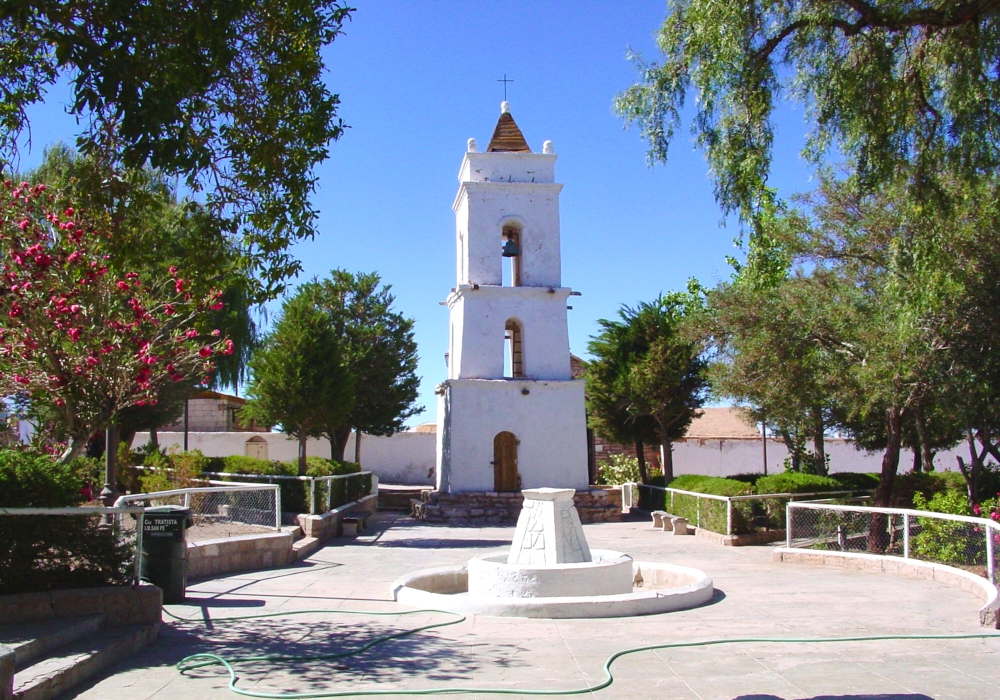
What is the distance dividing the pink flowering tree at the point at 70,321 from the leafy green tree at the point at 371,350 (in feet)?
58.6

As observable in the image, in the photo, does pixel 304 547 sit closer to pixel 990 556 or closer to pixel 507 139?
pixel 990 556

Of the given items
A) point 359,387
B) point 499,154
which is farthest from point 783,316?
point 359,387

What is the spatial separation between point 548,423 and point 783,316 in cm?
966

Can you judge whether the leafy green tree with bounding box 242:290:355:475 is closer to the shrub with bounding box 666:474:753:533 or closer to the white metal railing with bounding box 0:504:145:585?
the shrub with bounding box 666:474:753:533

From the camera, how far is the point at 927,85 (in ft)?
30.9

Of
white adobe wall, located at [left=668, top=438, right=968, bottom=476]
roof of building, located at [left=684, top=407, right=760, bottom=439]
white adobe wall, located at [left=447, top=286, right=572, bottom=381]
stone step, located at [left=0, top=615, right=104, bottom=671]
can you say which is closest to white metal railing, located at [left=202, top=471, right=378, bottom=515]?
white adobe wall, located at [left=447, top=286, right=572, bottom=381]

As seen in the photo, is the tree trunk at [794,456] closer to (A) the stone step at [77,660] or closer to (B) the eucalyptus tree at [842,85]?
(B) the eucalyptus tree at [842,85]

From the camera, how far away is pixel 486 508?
23.4 meters

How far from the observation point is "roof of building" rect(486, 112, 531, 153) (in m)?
25.6

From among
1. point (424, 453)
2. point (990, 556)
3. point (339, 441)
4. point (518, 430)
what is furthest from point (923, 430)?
point (424, 453)

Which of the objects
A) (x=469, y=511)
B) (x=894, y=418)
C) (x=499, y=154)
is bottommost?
(x=469, y=511)

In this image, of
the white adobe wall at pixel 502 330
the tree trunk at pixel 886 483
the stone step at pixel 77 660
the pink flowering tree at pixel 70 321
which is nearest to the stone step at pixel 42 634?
the stone step at pixel 77 660

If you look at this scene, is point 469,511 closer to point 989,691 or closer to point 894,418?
point 894,418

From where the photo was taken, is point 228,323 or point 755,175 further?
point 228,323
